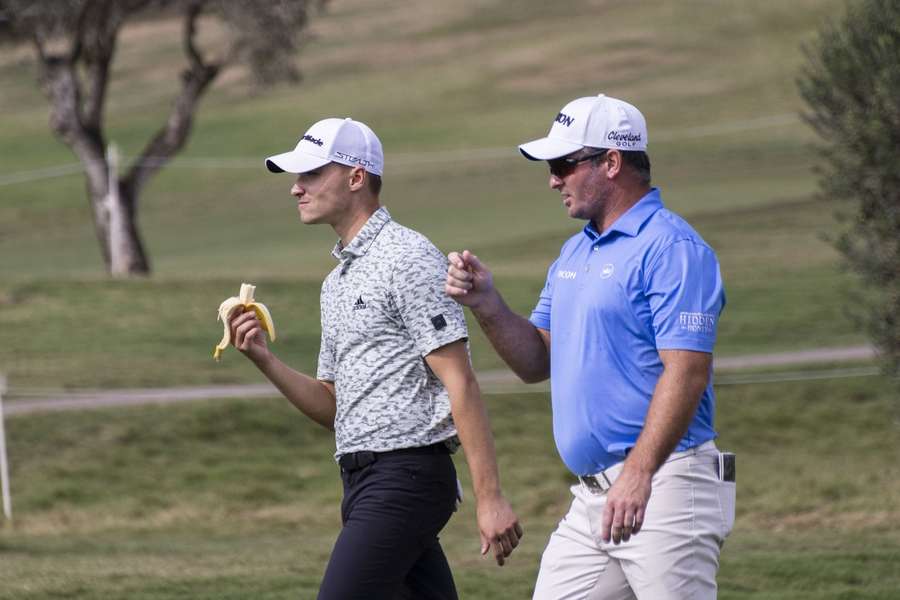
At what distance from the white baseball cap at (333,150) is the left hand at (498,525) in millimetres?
1100

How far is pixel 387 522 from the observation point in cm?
500

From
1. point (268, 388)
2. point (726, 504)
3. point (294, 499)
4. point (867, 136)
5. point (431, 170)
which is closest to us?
point (726, 504)

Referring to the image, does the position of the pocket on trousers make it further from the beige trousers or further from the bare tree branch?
the bare tree branch

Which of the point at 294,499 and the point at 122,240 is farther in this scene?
the point at 122,240

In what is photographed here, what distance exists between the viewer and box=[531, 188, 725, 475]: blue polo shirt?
4.58 m

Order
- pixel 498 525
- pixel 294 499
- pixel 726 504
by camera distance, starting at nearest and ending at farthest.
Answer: pixel 726 504
pixel 498 525
pixel 294 499

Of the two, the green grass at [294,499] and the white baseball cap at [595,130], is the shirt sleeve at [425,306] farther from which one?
the green grass at [294,499]

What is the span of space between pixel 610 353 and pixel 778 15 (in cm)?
7003

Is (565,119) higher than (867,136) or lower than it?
higher

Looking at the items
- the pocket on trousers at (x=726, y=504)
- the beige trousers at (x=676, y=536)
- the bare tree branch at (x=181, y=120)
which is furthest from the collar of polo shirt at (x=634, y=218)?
the bare tree branch at (x=181, y=120)

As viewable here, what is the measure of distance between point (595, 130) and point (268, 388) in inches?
461

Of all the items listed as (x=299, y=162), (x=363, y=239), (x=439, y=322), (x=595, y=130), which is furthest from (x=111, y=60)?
(x=595, y=130)

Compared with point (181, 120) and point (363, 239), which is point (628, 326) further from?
point (181, 120)

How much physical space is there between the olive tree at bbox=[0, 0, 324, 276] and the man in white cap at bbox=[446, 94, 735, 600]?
2088cm
